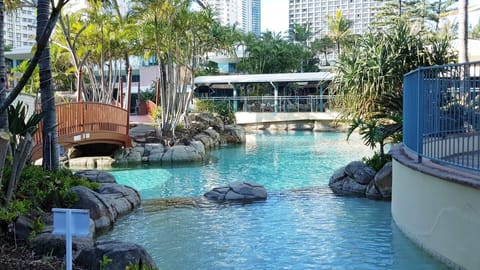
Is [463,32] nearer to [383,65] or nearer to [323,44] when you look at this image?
[383,65]

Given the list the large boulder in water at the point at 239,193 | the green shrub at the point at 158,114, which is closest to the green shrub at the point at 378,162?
the large boulder in water at the point at 239,193

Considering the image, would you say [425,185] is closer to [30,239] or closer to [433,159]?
[433,159]

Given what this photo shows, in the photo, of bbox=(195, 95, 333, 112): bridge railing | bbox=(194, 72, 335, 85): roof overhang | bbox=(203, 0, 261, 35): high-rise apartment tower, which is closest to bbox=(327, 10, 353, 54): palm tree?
bbox=(194, 72, 335, 85): roof overhang

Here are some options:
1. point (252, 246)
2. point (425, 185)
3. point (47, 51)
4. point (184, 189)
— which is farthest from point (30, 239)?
point (184, 189)

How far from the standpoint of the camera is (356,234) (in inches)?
318

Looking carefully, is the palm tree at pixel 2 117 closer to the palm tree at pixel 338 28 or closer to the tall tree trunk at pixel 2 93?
the tall tree trunk at pixel 2 93

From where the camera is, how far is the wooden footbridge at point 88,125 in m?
14.9

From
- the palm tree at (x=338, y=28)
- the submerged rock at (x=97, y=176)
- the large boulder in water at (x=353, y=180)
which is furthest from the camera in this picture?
the palm tree at (x=338, y=28)

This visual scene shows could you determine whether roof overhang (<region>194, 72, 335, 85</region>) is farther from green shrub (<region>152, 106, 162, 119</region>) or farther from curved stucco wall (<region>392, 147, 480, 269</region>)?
curved stucco wall (<region>392, 147, 480, 269</region>)

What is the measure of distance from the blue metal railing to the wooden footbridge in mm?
9747

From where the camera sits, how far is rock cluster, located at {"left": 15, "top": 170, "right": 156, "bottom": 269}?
5059 mm

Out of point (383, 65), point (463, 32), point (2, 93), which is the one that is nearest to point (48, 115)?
point (2, 93)

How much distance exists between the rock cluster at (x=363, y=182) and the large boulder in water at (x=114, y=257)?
22.6ft

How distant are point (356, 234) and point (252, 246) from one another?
5.57 ft
